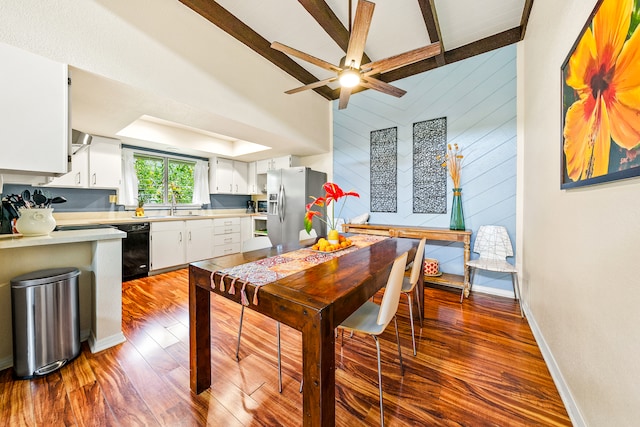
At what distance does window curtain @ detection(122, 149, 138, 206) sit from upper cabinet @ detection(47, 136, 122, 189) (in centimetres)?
26

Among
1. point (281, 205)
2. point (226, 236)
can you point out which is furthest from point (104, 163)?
point (281, 205)

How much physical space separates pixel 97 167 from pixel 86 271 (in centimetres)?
225

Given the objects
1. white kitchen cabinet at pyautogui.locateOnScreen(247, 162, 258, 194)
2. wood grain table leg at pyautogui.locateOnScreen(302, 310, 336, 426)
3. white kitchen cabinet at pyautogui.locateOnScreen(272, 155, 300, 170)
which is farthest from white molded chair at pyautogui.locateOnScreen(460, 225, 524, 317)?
white kitchen cabinet at pyautogui.locateOnScreen(247, 162, 258, 194)

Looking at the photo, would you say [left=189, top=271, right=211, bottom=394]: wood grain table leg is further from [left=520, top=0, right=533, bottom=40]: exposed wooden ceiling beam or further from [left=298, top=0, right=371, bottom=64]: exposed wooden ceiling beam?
[left=520, top=0, right=533, bottom=40]: exposed wooden ceiling beam

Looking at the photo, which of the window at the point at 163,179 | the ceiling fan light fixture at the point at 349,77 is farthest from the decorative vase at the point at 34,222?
the ceiling fan light fixture at the point at 349,77

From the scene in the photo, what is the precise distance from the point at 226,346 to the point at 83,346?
1138mm

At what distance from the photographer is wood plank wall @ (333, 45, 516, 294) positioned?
2.95 meters

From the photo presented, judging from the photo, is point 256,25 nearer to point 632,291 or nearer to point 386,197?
point 386,197

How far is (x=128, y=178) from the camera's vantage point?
156 inches

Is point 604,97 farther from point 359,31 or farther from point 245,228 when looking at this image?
point 245,228

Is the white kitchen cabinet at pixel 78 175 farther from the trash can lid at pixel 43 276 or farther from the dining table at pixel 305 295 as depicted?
the dining table at pixel 305 295

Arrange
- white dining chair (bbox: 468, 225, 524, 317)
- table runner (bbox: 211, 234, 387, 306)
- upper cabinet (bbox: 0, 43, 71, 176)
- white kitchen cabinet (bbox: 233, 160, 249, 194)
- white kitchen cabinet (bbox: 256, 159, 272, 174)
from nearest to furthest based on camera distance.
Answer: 1. table runner (bbox: 211, 234, 387, 306)
2. upper cabinet (bbox: 0, 43, 71, 176)
3. white dining chair (bbox: 468, 225, 524, 317)
4. white kitchen cabinet (bbox: 256, 159, 272, 174)
5. white kitchen cabinet (bbox: 233, 160, 249, 194)

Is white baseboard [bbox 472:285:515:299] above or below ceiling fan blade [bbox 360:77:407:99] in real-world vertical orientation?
below

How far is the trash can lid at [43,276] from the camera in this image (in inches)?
61.1
